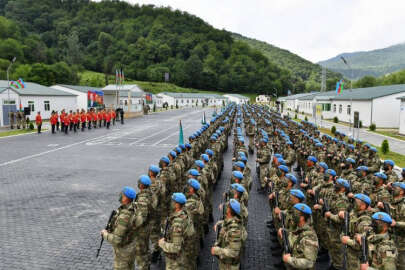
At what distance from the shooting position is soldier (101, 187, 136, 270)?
4.72 meters

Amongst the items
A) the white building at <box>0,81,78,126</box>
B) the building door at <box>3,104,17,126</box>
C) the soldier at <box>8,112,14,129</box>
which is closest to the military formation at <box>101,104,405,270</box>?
the soldier at <box>8,112,14,129</box>

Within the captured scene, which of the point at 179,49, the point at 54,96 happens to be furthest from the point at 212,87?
the point at 54,96

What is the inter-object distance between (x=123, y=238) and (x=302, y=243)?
8.79 feet

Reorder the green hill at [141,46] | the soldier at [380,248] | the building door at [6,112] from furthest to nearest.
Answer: the green hill at [141,46]
the building door at [6,112]
the soldier at [380,248]

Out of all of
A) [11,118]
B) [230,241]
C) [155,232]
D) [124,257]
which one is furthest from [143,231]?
[11,118]

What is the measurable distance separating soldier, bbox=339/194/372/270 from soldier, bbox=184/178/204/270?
2426mm

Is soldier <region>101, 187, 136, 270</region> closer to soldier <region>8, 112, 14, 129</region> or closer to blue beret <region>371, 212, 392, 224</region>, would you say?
blue beret <region>371, 212, 392, 224</region>

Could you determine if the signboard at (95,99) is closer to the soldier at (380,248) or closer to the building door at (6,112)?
the building door at (6,112)

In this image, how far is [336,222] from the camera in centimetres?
589

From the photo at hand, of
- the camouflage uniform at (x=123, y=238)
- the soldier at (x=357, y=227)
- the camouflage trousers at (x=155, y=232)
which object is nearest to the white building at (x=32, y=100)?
the camouflage trousers at (x=155, y=232)

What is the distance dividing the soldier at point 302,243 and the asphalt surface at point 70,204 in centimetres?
186

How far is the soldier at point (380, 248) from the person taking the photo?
4020 millimetres

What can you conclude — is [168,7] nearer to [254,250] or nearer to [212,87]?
[212,87]

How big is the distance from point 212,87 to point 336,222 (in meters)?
142
